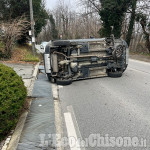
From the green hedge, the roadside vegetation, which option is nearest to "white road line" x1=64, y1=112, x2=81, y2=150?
the green hedge

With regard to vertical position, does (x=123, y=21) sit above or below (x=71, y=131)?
above

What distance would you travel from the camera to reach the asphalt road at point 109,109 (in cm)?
307

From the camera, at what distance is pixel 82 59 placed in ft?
21.5

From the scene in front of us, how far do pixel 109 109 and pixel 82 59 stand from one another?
2.97 m

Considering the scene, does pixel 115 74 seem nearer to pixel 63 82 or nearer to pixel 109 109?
pixel 63 82

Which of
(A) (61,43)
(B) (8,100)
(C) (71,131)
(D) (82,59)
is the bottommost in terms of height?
(C) (71,131)

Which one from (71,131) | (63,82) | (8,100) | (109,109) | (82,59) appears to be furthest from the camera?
(82,59)

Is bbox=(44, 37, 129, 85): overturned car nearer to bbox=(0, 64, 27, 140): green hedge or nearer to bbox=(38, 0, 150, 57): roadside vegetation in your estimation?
bbox=(0, 64, 27, 140): green hedge

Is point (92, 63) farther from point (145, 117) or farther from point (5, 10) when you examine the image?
point (5, 10)

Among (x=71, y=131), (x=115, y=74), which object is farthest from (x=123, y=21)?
(x=71, y=131)

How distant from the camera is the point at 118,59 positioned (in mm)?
7039

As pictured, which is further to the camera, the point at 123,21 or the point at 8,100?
the point at 123,21

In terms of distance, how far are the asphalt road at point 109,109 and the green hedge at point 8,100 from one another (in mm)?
1086

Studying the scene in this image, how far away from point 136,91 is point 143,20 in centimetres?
1669
